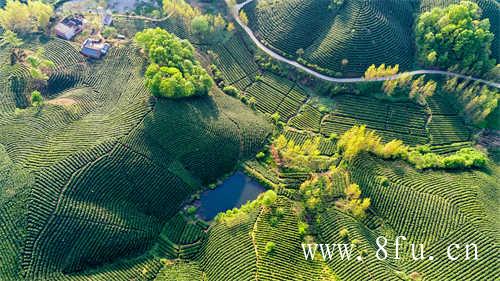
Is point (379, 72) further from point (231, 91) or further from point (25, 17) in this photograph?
point (25, 17)

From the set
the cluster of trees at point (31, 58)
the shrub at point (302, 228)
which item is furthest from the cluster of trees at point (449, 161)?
the cluster of trees at point (31, 58)

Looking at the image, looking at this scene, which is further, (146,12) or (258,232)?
(146,12)

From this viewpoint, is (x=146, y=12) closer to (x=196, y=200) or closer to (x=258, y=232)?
(x=196, y=200)

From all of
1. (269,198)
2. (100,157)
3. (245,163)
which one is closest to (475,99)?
(269,198)

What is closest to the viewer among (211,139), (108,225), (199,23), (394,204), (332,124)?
(108,225)

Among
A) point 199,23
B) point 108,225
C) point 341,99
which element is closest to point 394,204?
point 341,99

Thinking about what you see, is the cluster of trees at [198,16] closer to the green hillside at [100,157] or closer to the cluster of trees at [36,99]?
the green hillside at [100,157]
